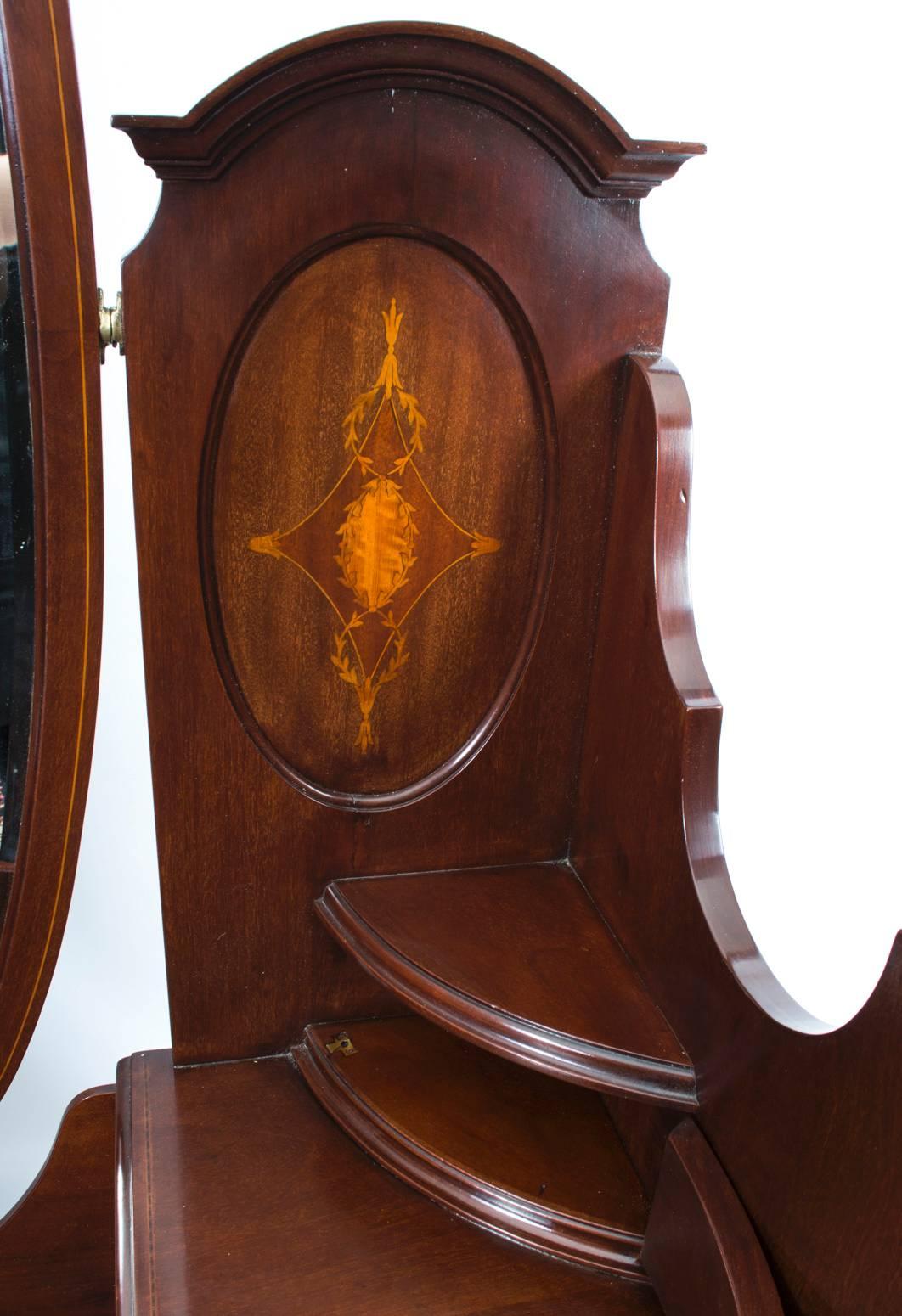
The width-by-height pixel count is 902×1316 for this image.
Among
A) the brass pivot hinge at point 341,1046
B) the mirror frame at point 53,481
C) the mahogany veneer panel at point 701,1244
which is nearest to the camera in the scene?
the mirror frame at point 53,481

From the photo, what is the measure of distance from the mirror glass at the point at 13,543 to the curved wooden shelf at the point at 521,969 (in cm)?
30

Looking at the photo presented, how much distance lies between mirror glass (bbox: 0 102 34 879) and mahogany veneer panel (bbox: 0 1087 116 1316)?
1.38 feet

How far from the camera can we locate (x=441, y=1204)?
2.99 ft

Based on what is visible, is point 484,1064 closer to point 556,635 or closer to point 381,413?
point 556,635

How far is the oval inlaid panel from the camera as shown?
2.80ft

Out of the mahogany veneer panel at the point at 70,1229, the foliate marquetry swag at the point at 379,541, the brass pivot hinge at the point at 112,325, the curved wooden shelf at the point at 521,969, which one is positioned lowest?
the mahogany veneer panel at the point at 70,1229

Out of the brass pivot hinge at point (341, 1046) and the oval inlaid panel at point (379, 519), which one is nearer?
the oval inlaid panel at point (379, 519)

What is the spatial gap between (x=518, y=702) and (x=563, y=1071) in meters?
0.30

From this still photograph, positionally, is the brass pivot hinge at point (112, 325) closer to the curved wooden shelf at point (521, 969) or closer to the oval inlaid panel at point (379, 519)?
the oval inlaid panel at point (379, 519)

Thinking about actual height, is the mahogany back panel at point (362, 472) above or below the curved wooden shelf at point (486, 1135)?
above

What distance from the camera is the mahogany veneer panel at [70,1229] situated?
1.12 m

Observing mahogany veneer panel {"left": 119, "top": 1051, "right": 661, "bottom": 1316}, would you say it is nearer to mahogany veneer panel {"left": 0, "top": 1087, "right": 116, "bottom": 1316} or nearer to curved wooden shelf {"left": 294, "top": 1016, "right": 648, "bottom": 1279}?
curved wooden shelf {"left": 294, "top": 1016, "right": 648, "bottom": 1279}

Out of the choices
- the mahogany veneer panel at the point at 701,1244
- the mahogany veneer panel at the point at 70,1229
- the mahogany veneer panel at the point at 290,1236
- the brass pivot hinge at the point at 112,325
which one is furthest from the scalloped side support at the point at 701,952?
the mahogany veneer panel at the point at 70,1229

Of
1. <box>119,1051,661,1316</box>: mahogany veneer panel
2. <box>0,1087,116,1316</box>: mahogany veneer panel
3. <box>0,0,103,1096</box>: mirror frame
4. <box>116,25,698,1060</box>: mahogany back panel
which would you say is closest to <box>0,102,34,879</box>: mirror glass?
<box>0,0,103,1096</box>: mirror frame
